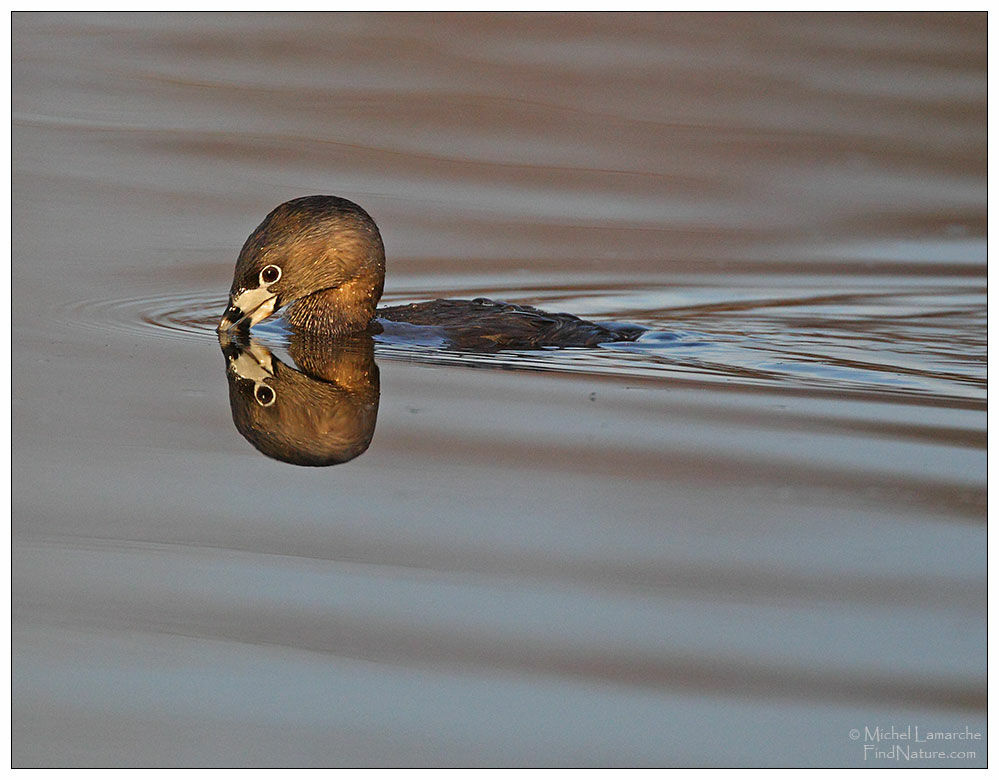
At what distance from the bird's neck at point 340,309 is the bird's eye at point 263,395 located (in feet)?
3.57

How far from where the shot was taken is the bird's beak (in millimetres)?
7520

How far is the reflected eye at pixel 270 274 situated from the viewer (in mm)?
7492

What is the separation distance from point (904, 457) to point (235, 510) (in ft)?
7.74

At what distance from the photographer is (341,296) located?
7660mm

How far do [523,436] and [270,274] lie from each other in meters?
2.18

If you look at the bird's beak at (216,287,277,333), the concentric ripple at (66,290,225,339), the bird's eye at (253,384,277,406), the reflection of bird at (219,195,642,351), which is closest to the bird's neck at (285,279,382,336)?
the reflection of bird at (219,195,642,351)

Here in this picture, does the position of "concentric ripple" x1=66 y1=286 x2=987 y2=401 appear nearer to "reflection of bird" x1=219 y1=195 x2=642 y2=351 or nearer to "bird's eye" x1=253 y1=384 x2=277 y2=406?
"reflection of bird" x1=219 y1=195 x2=642 y2=351

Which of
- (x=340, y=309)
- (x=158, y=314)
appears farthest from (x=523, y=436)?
(x=158, y=314)

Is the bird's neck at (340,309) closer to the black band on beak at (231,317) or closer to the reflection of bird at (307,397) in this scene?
the reflection of bird at (307,397)

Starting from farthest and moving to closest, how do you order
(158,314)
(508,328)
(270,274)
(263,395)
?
(158,314), (270,274), (508,328), (263,395)

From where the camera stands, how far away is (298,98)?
42.9 feet

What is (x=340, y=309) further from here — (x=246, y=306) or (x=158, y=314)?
(x=158, y=314)

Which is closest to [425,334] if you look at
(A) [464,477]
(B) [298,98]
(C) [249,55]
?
(A) [464,477]

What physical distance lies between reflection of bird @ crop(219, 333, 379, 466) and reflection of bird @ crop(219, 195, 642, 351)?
157mm
